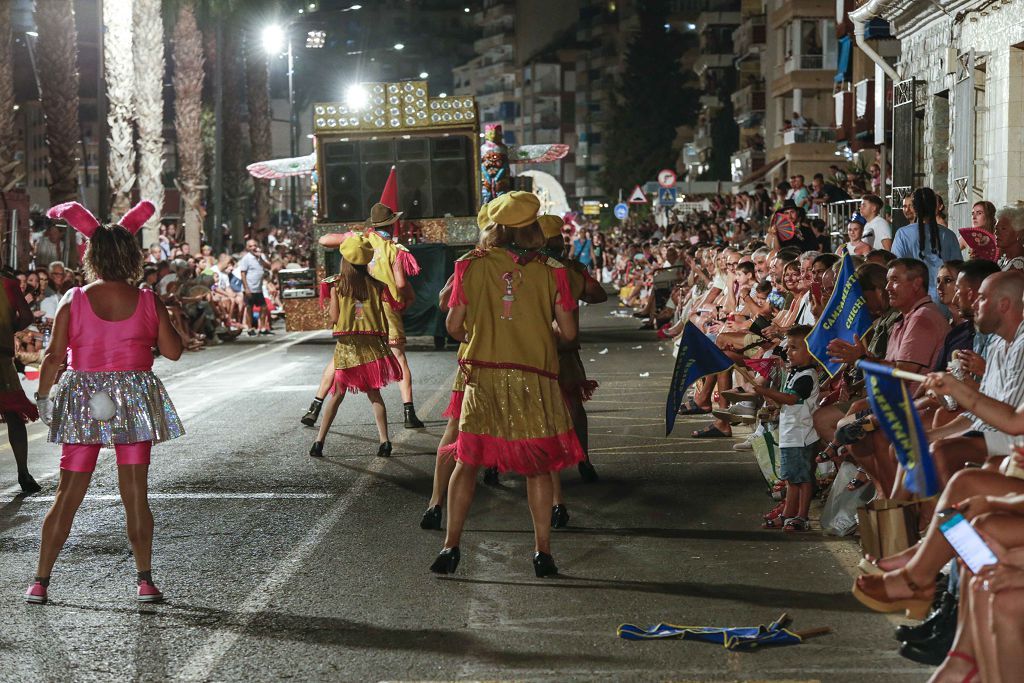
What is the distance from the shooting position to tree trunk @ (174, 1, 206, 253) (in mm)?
38625

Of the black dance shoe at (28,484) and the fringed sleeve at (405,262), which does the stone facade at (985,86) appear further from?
the black dance shoe at (28,484)

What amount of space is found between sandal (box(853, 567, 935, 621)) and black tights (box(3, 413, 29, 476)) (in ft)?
21.9

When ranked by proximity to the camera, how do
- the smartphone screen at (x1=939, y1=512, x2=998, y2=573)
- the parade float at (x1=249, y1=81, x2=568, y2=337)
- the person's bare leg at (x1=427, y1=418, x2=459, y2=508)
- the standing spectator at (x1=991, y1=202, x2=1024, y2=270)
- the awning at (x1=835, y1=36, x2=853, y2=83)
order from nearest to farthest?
1. the smartphone screen at (x1=939, y1=512, x2=998, y2=573)
2. the person's bare leg at (x1=427, y1=418, x2=459, y2=508)
3. the standing spectator at (x1=991, y1=202, x2=1024, y2=270)
4. the parade float at (x1=249, y1=81, x2=568, y2=337)
5. the awning at (x1=835, y1=36, x2=853, y2=83)

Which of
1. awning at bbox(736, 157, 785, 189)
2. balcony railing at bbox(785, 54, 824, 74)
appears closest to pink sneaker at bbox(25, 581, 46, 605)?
balcony railing at bbox(785, 54, 824, 74)

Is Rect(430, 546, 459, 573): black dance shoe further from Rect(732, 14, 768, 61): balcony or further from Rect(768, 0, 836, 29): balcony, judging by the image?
Rect(732, 14, 768, 61): balcony

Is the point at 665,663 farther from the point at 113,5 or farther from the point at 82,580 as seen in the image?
the point at 113,5

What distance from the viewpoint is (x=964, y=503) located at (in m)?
5.35

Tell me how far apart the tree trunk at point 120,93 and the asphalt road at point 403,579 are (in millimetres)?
22486

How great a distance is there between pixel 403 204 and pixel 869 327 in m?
15.3

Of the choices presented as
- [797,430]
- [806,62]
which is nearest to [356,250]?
[797,430]

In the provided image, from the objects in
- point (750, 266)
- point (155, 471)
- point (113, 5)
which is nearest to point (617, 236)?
point (113, 5)

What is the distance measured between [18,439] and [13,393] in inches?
12.8

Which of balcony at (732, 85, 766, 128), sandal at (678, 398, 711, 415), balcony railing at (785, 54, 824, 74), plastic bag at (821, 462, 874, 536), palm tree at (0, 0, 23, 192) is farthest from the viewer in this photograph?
balcony at (732, 85, 766, 128)

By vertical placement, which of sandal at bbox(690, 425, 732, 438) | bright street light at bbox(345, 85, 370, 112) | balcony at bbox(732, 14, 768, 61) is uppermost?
balcony at bbox(732, 14, 768, 61)
